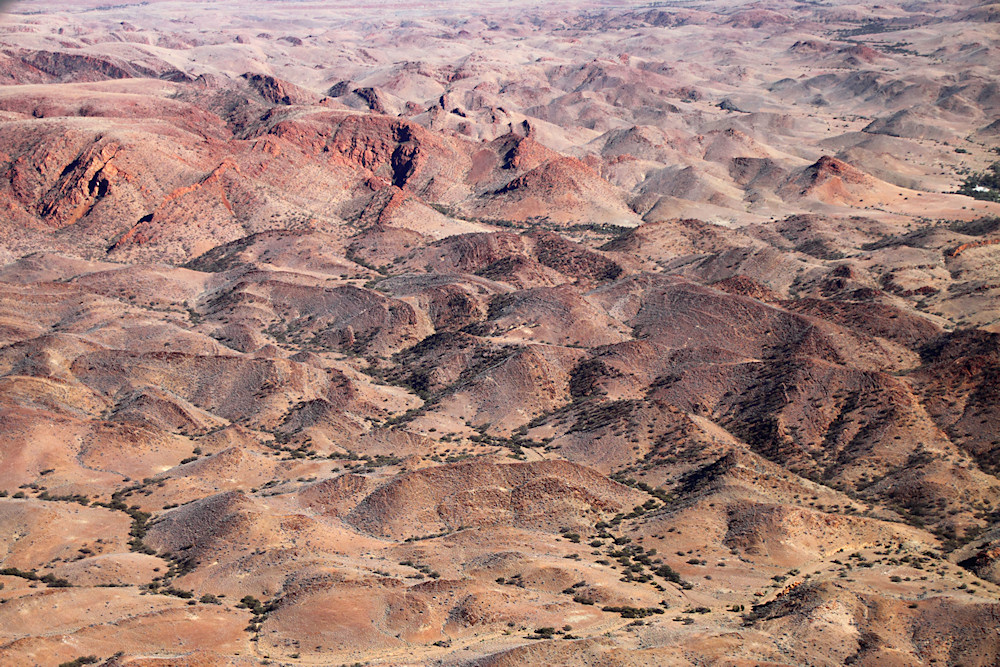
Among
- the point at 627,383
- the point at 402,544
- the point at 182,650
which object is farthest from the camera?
the point at 627,383

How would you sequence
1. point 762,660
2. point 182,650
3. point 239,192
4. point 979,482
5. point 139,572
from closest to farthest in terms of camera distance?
1. point 762,660
2. point 182,650
3. point 139,572
4. point 979,482
5. point 239,192

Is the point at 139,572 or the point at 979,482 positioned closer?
the point at 139,572

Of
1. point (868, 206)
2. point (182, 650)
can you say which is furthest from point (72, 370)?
point (868, 206)

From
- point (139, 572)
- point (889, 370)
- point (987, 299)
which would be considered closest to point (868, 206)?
point (987, 299)

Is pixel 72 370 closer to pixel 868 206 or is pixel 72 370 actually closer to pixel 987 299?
pixel 987 299

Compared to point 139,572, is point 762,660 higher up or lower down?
higher up

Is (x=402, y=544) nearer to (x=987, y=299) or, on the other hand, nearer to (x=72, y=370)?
(x=72, y=370)
